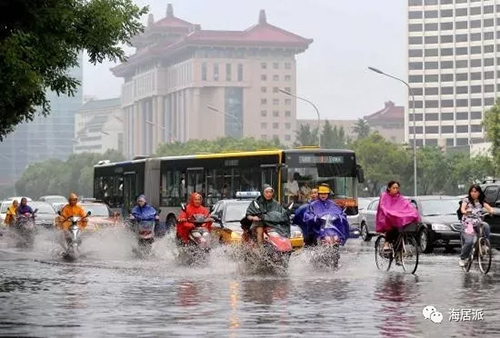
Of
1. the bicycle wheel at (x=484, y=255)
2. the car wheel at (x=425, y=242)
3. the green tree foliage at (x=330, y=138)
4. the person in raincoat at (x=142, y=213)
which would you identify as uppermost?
the green tree foliage at (x=330, y=138)

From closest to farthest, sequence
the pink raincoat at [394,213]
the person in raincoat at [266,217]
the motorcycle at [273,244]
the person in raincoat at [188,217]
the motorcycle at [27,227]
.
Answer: the motorcycle at [273,244] → the person in raincoat at [266,217] → the pink raincoat at [394,213] → the person in raincoat at [188,217] → the motorcycle at [27,227]

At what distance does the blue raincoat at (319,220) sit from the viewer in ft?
77.7

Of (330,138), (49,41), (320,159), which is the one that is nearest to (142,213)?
(49,41)

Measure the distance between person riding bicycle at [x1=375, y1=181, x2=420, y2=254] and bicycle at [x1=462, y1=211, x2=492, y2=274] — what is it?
1104 millimetres

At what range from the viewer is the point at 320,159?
39000mm

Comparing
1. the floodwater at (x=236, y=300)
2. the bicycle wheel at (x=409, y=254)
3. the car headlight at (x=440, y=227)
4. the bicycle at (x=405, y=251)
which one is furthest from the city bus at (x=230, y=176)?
the bicycle wheel at (x=409, y=254)

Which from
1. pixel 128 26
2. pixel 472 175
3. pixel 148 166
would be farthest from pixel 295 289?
pixel 472 175

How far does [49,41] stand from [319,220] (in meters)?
6.32

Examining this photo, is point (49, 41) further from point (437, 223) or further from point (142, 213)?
point (437, 223)

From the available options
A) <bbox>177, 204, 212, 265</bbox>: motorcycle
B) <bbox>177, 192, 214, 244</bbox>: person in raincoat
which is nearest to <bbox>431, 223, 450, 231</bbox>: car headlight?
<bbox>177, 192, 214, 244</bbox>: person in raincoat

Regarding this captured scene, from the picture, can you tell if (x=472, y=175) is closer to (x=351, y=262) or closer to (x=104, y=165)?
(x=104, y=165)

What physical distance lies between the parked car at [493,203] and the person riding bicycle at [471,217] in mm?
5096

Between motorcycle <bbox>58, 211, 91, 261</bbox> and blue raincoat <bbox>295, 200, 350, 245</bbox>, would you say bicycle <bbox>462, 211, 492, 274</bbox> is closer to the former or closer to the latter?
blue raincoat <bbox>295, 200, 350, 245</bbox>

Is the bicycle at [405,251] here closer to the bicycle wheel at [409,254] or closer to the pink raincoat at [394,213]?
the bicycle wheel at [409,254]
